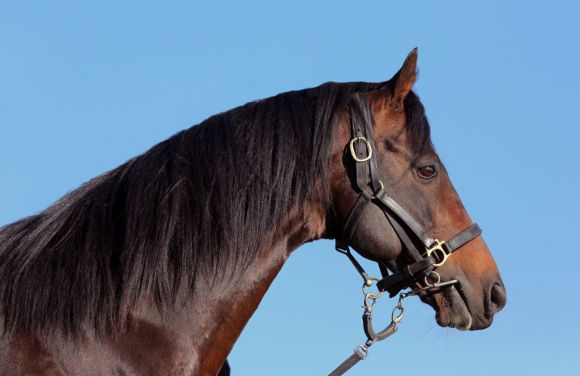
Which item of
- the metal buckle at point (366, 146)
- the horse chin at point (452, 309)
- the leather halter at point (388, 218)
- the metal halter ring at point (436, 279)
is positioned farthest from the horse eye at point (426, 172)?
the horse chin at point (452, 309)

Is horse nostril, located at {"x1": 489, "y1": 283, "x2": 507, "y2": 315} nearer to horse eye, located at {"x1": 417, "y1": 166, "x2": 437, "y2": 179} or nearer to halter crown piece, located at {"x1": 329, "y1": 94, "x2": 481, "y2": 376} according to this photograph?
halter crown piece, located at {"x1": 329, "y1": 94, "x2": 481, "y2": 376}

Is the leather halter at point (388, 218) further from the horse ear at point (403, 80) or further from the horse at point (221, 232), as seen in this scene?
the horse ear at point (403, 80)

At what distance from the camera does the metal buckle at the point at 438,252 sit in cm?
600

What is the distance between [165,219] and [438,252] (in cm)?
207

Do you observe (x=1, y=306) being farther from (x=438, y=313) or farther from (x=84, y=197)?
(x=438, y=313)

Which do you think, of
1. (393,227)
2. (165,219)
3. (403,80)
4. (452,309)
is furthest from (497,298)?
(165,219)

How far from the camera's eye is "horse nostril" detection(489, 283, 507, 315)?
6109mm

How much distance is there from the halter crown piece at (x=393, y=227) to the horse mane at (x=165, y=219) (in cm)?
21

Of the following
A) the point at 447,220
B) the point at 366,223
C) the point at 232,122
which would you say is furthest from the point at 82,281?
the point at 447,220

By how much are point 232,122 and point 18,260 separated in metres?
1.75

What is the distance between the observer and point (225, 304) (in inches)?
214

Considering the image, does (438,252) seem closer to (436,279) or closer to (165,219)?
(436,279)

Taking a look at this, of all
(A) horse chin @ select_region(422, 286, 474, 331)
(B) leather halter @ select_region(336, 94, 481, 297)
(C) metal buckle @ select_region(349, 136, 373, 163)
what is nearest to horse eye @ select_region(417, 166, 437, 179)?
(B) leather halter @ select_region(336, 94, 481, 297)

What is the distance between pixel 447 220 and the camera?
240 inches
